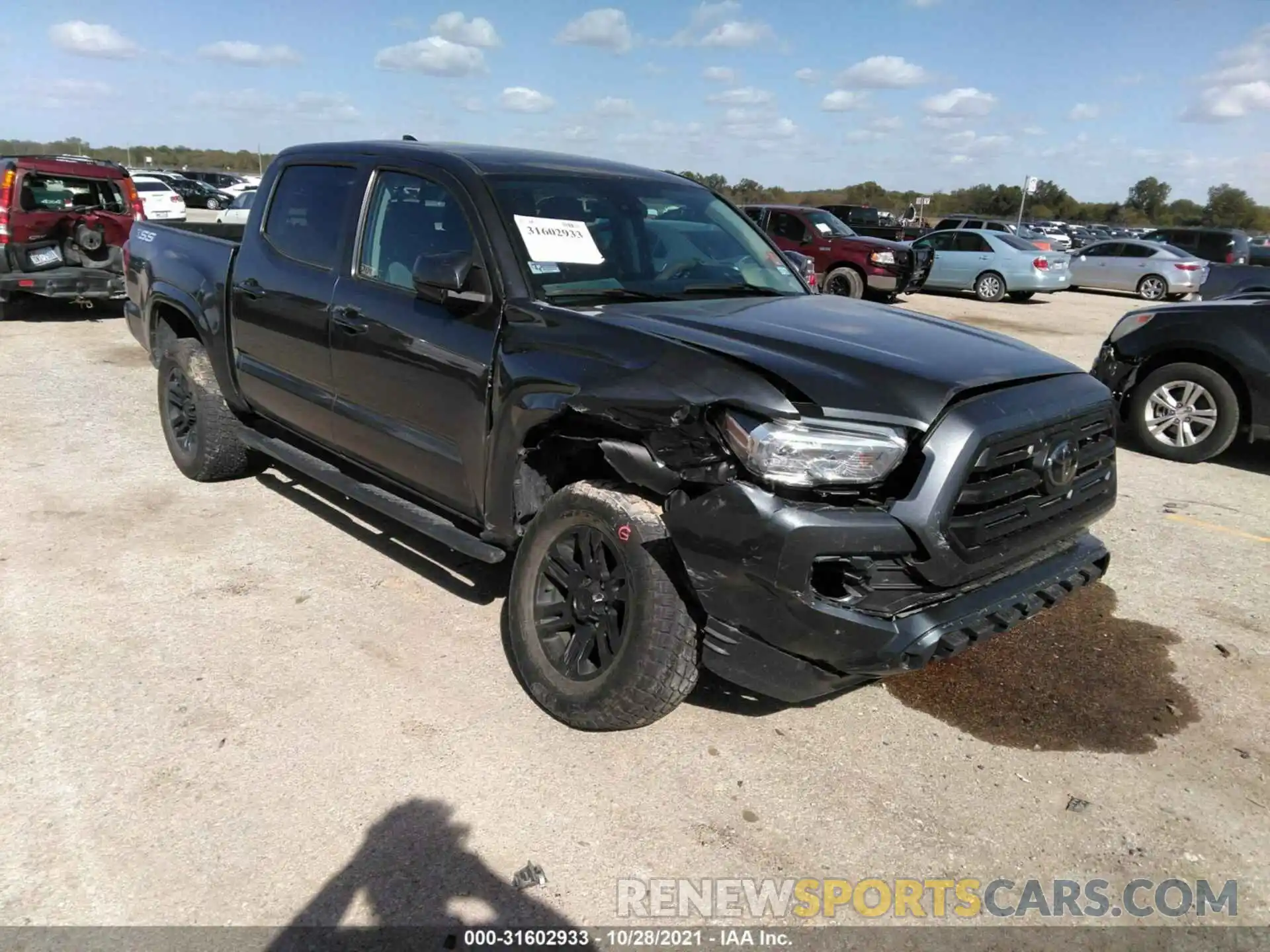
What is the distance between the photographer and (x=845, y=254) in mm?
16062

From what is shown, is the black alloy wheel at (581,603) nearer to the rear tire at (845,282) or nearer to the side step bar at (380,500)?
the side step bar at (380,500)

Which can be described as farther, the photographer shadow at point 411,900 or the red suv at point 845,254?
the red suv at point 845,254

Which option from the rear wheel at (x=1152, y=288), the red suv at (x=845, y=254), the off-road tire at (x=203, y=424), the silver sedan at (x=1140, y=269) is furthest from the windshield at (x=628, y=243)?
the rear wheel at (x=1152, y=288)

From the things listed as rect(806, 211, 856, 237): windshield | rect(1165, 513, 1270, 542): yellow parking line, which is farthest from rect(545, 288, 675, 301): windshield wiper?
rect(806, 211, 856, 237): windshield

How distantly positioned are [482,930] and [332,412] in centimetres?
266

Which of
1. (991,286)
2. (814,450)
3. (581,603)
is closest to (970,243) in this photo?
(991,286)

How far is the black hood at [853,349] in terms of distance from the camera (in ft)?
8.81

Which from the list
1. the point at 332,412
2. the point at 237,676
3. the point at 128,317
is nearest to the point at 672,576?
the point at 237,676

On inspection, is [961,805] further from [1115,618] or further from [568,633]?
[1115,618]

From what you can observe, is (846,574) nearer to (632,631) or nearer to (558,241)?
(632,631)

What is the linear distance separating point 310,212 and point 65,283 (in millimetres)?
8585

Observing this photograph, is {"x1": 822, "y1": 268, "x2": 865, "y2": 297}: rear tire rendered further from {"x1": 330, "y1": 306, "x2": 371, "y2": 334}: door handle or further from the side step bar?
{"x1": 330, "y1": 306, "x2": 371, "y2": 334}: door handle

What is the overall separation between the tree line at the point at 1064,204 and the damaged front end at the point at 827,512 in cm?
6200

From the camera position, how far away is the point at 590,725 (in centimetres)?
311
